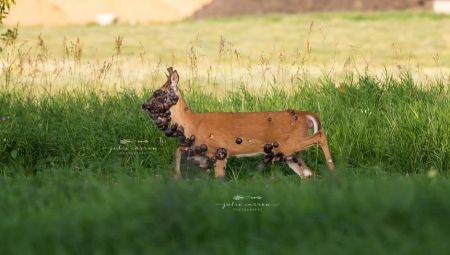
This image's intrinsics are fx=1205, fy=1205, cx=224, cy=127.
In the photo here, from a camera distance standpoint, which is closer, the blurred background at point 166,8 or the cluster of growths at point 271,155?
the cluster of growths at point 271,155

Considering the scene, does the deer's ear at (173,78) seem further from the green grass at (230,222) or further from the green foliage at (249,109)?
the green grass at (230,222)

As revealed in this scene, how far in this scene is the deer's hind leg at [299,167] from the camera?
8.46m

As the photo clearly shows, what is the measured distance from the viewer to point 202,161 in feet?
26.9

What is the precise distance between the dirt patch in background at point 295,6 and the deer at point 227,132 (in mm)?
22307

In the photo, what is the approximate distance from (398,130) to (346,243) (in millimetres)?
3672

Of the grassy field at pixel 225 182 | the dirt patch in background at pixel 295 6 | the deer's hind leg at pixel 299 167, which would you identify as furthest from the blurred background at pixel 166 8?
the deer's hind leg at pixel 299 167

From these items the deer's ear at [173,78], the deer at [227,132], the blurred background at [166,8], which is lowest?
the deer at [227,132]

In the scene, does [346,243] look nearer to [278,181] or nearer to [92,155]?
[278,181]

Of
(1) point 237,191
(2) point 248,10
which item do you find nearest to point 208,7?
(2) point 248,10

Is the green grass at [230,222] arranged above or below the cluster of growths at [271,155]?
below

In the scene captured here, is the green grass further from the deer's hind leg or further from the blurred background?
the blurred background

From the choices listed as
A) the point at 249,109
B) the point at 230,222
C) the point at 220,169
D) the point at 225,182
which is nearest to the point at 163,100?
the point at 220,169

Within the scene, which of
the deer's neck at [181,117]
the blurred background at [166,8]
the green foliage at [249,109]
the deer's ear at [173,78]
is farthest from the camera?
the blurred background at [166,8]

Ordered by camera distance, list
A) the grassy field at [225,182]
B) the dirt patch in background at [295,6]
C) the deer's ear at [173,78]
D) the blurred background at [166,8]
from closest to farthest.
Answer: the grassy field at [225,182], the deer's ear at [173,78], the blurred background at [166,8], the dirt patch in background at [295,6]
